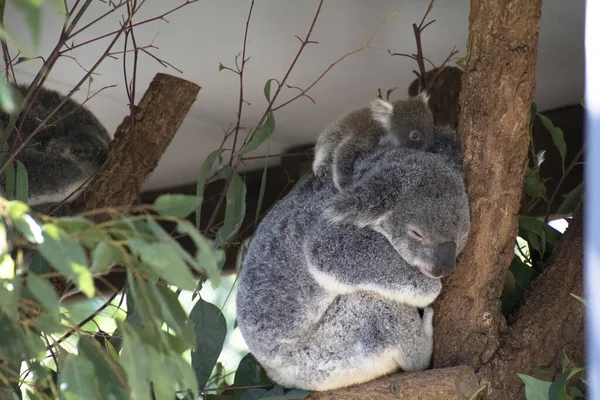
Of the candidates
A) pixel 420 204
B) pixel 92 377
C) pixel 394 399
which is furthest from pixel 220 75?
pixel 92 377

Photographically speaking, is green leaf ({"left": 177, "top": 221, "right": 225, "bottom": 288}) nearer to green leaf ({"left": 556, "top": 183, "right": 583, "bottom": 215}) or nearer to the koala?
green leaf ({"left": 556, "top": 183, "right": 583, "bottom": 215})

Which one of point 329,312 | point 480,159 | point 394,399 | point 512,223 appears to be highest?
point 480,159

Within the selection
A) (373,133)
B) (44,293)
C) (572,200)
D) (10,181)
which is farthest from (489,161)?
(10,181)

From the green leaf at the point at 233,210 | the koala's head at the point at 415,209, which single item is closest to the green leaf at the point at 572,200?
the koala's head at the point at 415,209

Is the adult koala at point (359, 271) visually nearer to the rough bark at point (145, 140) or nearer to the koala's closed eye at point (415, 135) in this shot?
the koala's closed eye at point (415, 135)

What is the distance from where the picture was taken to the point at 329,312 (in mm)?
2631

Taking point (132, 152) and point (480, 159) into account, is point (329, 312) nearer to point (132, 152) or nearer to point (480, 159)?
point (480, 159)

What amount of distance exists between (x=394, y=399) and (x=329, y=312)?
38cm

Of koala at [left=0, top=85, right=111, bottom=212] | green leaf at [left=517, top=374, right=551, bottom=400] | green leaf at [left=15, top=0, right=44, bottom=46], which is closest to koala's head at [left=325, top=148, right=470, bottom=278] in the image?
green leaf at [left=517, top=374, right=551, bottom=400]

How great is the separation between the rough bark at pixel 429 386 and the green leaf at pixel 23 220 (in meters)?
1.42

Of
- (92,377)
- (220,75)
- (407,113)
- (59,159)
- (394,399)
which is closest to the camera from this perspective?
(92,377)

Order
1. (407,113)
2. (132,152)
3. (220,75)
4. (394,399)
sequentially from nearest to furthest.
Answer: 1. (394,399)
2. (407,113)
3. (132,152)
4. (220,75)

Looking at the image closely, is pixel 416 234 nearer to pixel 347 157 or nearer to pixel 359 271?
pixel 359 271

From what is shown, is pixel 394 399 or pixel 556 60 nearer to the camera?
pixel 394 399
